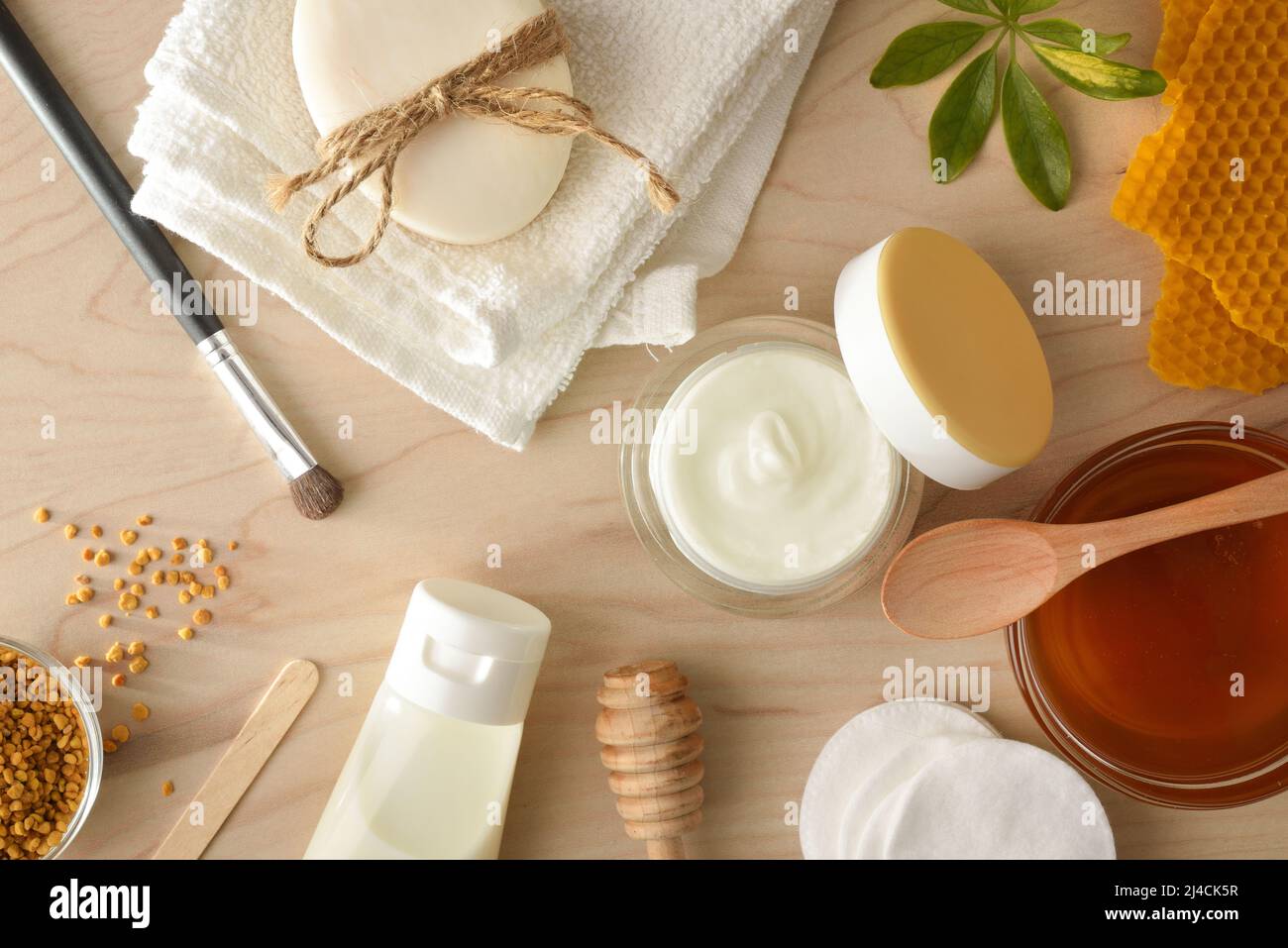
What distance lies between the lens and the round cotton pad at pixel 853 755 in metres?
0.58

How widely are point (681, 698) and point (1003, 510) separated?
0.24 metres

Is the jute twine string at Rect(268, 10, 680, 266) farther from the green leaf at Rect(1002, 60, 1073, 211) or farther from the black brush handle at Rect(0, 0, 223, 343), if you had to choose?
the green leaf at Rect(1002, 60, 1073, 211)

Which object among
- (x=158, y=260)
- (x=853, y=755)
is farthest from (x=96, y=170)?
(x=853, y=755)

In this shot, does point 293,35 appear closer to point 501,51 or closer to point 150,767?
point 501,51

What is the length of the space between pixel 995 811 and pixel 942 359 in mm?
277

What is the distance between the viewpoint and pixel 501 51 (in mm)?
486

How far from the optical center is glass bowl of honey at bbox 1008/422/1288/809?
1.77 feet

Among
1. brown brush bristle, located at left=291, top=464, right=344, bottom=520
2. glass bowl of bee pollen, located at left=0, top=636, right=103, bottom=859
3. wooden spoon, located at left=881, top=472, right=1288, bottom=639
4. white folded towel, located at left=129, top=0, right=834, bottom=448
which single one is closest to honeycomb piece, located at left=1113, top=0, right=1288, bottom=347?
wooden spoon, located at left=881, top=472, right=1288, bottom=639

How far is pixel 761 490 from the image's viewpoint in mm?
539

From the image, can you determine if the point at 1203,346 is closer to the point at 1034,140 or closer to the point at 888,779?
the point at 1034,140

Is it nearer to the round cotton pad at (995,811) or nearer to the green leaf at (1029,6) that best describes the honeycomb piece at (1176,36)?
the green leaf at (1029,6)

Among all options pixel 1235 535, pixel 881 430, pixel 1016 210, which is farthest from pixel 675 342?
pixel 1235 535

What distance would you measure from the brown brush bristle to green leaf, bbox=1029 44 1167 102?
50cm

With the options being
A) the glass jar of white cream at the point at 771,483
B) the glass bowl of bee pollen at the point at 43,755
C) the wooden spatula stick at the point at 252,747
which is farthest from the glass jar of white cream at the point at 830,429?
the glass bowl of bee pollen at the point at 43,755
